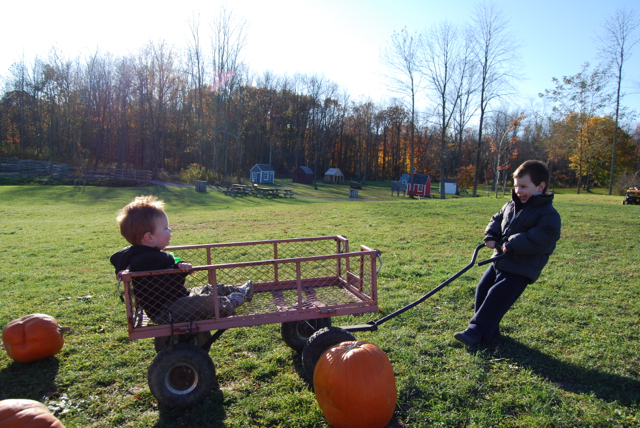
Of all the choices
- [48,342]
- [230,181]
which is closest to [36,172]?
[230,181]

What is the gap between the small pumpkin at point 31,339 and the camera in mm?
3943

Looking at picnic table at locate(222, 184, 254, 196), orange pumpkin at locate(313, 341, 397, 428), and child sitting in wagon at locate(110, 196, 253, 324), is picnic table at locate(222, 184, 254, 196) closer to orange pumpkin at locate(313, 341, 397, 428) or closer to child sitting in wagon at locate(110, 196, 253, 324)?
child sitting in wagon at locate(110, 196, 253, 324)

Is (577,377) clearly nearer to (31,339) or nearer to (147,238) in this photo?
(147,238)

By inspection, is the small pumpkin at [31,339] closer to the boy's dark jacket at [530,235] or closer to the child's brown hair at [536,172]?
the boy's dark jacket at [530,235]

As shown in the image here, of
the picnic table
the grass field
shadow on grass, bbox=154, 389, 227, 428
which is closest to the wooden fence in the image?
the picnic table

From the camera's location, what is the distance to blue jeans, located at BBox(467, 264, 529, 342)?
172 inches

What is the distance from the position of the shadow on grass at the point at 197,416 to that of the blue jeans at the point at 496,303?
9.60 ft

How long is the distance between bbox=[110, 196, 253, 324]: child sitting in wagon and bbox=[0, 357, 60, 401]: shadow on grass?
4.28 ft

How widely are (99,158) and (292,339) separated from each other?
58.0m

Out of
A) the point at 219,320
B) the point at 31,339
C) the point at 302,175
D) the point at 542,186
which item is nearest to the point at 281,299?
the point at 219,320

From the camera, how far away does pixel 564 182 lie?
73.7m

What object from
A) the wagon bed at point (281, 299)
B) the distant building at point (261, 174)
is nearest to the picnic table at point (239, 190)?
the distant building at point (261, 174)

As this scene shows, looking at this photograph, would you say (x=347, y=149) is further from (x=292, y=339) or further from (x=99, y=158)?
(x=292, y=339)

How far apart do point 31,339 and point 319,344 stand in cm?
301
